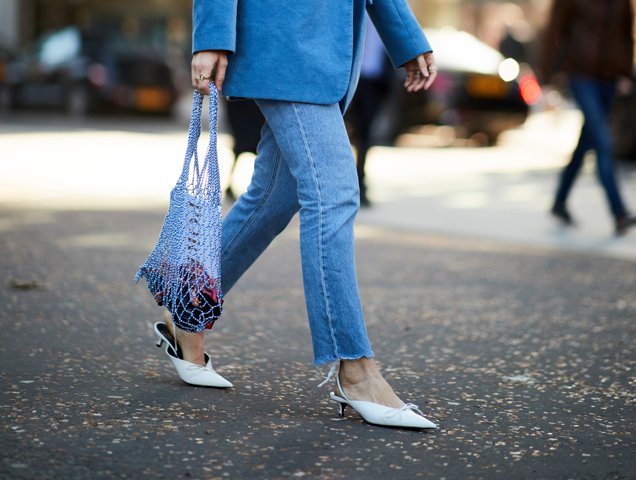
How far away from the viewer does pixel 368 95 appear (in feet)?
28.7

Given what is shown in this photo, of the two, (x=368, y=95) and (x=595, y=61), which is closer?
(x=595, y=61)

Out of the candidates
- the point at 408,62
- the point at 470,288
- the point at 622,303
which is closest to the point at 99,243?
the point at 470,288

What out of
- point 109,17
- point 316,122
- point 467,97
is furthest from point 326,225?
point 109,17

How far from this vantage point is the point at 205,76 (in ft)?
10.5

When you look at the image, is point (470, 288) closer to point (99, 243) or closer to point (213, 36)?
point (99, 243)

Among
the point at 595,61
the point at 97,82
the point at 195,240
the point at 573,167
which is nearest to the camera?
the point at 195,240

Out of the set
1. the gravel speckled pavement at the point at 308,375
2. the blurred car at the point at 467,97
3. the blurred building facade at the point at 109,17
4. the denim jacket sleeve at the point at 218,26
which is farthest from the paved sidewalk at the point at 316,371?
the blurred building facade at the point at 109,17

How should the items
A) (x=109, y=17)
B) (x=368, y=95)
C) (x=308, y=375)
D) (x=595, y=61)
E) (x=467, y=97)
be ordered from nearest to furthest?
(x=308, y=375), (x=595, y=61), (x=368, y=95), (x=467, y=97), (x=109, y=17)

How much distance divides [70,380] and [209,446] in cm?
79

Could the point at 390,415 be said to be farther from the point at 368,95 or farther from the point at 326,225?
the point at 368,95

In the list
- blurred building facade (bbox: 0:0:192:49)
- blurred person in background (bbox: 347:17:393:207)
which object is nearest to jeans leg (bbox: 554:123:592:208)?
blurred person in background (bbox: 347:17:393:207)

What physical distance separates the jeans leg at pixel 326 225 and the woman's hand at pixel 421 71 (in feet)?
1.30

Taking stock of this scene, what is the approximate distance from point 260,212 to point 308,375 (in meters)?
0.63

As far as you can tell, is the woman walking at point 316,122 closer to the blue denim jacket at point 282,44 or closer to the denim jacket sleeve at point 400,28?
the blue denim jacket at point 282,44
